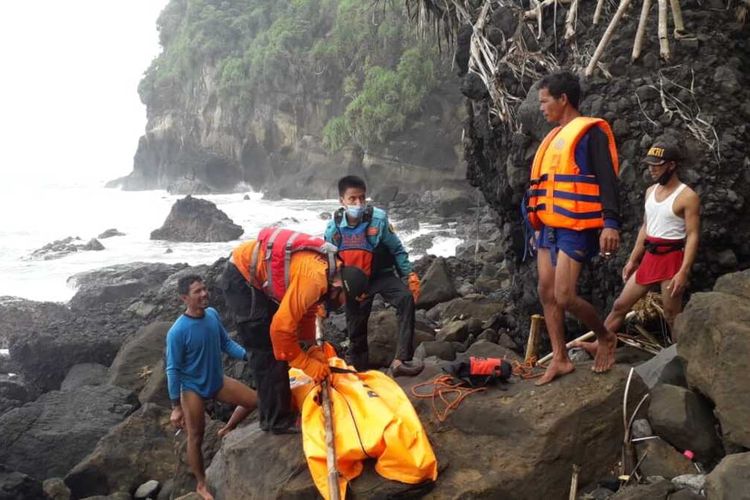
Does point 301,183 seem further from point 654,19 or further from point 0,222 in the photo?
point 654,19

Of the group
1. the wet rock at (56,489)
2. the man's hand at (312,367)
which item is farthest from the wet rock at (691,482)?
the wet rock at (56,489)

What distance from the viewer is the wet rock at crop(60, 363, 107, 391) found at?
887cm

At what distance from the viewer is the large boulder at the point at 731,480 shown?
2613 mm

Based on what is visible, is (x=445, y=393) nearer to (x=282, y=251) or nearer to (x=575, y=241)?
(x=575, y=241)

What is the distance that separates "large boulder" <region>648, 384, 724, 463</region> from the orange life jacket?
106 centimetres

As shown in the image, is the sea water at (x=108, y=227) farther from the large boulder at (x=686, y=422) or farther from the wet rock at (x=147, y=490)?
the large boulder at (x=686, y=422)

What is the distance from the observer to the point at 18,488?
17.2 feet

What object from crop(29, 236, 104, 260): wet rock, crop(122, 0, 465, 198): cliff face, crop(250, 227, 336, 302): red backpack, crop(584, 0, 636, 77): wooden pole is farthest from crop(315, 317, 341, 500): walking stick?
crop(122, 0, 465, 198): cliff face

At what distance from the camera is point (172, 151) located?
151 feet

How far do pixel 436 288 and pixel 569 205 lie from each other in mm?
7207

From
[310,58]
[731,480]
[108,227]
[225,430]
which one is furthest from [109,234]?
[731,480]

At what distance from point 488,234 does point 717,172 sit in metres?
13.7

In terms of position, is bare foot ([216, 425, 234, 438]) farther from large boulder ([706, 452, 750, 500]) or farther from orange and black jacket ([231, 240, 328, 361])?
large boulder ([706, 452, 750, 500])

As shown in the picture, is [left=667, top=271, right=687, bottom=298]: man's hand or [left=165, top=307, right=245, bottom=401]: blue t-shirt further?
[left=165, top=307, right=245, bottom=401]: blue t-shirt
